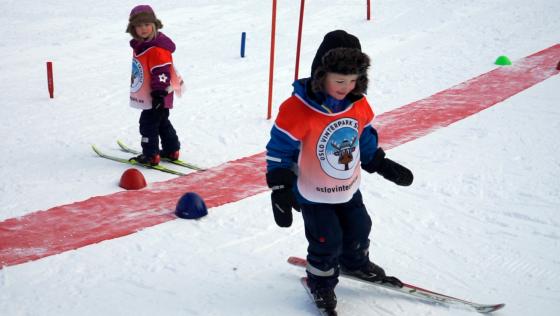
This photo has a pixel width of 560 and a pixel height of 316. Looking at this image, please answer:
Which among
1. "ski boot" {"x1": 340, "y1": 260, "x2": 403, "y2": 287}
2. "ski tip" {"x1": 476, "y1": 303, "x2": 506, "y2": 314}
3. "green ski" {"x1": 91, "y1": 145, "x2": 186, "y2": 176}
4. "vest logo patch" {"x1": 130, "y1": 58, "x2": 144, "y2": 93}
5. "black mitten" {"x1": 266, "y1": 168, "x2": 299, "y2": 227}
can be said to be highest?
"vest logo patch" {"x1": 130, "y1": 58, "x2": 144, "y2": 93}

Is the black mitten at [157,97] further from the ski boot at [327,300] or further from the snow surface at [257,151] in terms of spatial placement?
the ski boot at [327,300]

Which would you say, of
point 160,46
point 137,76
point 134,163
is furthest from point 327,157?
point 134,163

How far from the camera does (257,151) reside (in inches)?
235

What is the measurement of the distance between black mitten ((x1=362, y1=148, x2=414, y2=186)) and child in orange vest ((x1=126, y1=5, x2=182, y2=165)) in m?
2.57

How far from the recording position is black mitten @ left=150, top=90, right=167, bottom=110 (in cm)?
531

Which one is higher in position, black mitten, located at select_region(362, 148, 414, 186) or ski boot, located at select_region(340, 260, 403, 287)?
black mitten, located at select_region(362, 148, 414, 186)

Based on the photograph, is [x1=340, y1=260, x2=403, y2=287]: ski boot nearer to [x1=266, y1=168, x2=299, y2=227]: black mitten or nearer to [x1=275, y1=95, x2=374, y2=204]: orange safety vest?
[x1=275, y1=95, x2=374, y2=204]: orange safety vest

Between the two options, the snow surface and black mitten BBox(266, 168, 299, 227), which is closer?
black mitten BBox(266, 168, 299, 227)

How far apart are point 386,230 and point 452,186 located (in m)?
1.02

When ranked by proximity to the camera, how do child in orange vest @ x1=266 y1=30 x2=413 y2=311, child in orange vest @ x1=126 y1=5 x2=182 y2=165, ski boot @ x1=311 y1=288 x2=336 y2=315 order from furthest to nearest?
1. child in orange vest @ x1=126 y1=5 x2=182 y2=165
2. ski boot @ x1=311 y1=288 x2=336 y2=315
3. child in orange vest @ x1=266 y1=30 x2=413 y2=311

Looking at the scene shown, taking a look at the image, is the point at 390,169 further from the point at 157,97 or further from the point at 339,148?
the point at 157,97

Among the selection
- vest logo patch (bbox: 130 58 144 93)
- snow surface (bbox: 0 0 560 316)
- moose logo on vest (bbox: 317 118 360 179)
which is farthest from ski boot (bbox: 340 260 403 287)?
vest logo patch (bbox: 130 58 144 93)

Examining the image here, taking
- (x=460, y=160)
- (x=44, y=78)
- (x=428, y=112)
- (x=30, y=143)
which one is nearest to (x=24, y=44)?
(x=44, y=78)

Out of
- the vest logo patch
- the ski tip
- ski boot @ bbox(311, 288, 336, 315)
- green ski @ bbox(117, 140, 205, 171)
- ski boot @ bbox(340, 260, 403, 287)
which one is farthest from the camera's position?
green ski @ bbox(117, 140, 205, 171)
